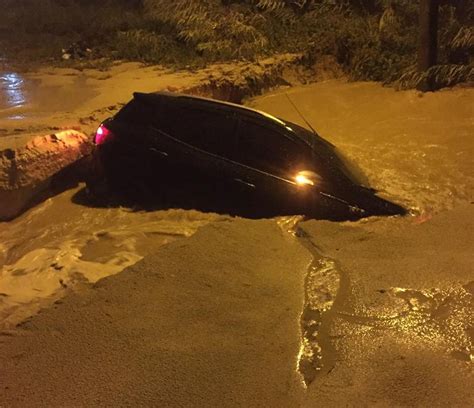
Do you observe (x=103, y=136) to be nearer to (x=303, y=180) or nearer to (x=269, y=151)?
(x=269, y=151)

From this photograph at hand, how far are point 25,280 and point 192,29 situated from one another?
402 inches

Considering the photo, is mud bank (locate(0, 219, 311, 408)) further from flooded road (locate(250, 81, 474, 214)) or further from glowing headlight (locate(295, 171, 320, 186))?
flooded road (locate(250, 81, 474, 214))

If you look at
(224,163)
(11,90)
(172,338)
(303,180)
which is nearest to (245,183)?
(224,163)

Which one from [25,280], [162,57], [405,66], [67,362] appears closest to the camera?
[67,362]

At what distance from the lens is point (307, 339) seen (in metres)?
3.99

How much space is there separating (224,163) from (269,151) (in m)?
0.49

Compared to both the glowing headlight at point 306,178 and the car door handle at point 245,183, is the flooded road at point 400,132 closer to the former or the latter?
the glowing headlight at point 306,178

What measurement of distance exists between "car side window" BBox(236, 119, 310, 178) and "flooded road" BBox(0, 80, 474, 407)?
578mm

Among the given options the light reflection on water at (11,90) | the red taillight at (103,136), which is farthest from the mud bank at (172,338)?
the light reflection on water at (11,90)

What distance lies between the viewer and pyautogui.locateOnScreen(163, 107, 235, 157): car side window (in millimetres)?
6242

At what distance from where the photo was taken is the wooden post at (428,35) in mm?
11008

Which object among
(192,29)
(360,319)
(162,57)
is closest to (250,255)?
(360,319)

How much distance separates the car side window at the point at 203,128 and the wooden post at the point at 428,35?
6454 mm

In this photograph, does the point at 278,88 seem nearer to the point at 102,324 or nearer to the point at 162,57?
the point at 162,57
